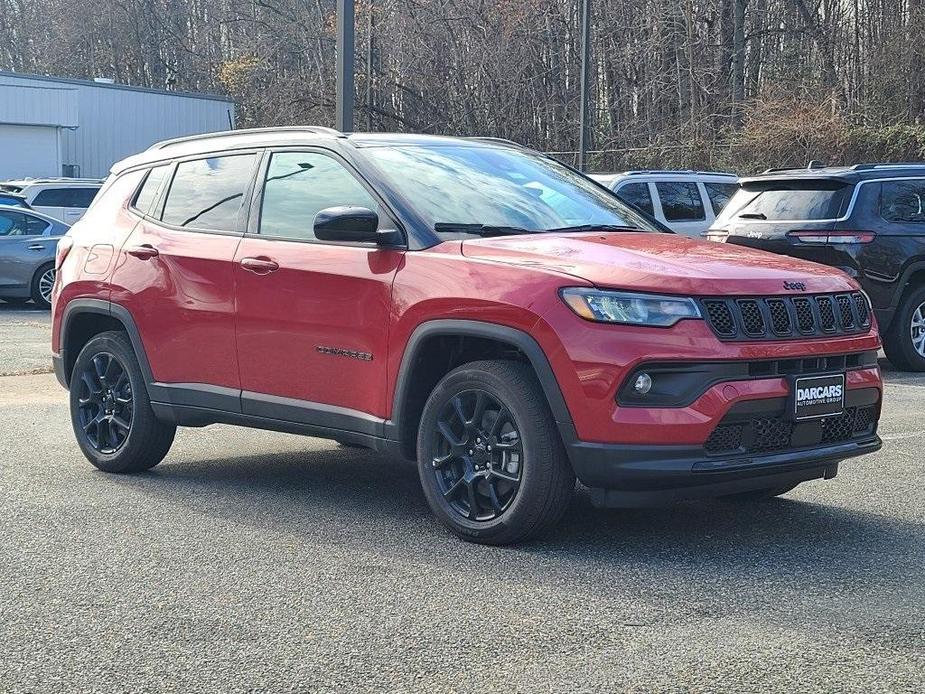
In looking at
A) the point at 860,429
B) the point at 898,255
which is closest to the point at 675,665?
the point at 860,429

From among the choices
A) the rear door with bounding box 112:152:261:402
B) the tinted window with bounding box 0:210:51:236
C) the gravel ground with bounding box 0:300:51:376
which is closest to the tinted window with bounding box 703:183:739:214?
the gravel ground with bounding box 0:300:51:376

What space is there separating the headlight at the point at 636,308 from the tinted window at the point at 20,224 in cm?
1691

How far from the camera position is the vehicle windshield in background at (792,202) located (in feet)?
40.7

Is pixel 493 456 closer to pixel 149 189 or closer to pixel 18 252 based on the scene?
pixel 149 189

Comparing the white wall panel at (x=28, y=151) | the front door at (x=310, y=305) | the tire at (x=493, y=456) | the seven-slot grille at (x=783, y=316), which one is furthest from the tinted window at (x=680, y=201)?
the white wall panel at (x=28, y=151)

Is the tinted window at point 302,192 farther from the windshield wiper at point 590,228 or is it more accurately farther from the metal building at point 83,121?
the metal building at point 83,121

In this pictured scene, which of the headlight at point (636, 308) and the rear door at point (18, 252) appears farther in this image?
the rear door at point (18, 252)

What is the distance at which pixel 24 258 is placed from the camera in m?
20.2

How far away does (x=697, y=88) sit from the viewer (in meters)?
37.6

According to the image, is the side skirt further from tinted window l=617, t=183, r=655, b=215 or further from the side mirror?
tinted window l=617, t=183, r=655, b=215

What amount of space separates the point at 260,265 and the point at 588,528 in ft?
6.34

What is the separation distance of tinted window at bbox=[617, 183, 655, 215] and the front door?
34.7ft

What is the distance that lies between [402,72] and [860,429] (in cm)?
3902

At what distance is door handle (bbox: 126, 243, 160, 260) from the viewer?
704 cm
